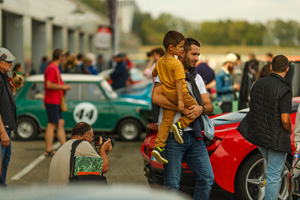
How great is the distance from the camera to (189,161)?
5250 millimetres

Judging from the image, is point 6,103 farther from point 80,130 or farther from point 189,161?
point 189,161

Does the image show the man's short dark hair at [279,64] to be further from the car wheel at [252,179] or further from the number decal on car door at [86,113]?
the number decal on car door at [86,113]

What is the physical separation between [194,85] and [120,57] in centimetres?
1115

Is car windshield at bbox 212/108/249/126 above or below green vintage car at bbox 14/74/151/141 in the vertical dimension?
above

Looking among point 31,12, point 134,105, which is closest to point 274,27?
point 31,12

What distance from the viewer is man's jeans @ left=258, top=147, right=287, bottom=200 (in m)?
5.52

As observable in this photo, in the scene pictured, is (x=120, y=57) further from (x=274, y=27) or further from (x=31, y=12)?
(x=274, y=27)

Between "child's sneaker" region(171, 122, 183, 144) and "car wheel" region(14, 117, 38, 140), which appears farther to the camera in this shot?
"car wheel" region(14, 117, 38, 140)

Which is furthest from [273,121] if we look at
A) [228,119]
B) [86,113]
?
[86,113]

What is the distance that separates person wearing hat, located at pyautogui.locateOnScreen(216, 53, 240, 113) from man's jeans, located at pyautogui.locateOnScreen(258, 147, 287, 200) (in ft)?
14.8

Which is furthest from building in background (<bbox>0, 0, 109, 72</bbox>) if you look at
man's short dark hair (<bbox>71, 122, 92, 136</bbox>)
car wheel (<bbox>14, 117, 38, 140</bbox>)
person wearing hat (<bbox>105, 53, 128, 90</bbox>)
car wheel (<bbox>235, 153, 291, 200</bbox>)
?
man's short dark hair (<bbox>71, 122, 92, 136</bbox>)

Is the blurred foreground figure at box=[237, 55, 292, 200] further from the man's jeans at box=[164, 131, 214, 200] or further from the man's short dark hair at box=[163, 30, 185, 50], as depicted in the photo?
the man's short dark hair at box=[163, 30, 185, 50]

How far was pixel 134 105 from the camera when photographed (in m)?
12.3

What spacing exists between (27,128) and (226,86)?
439cm
